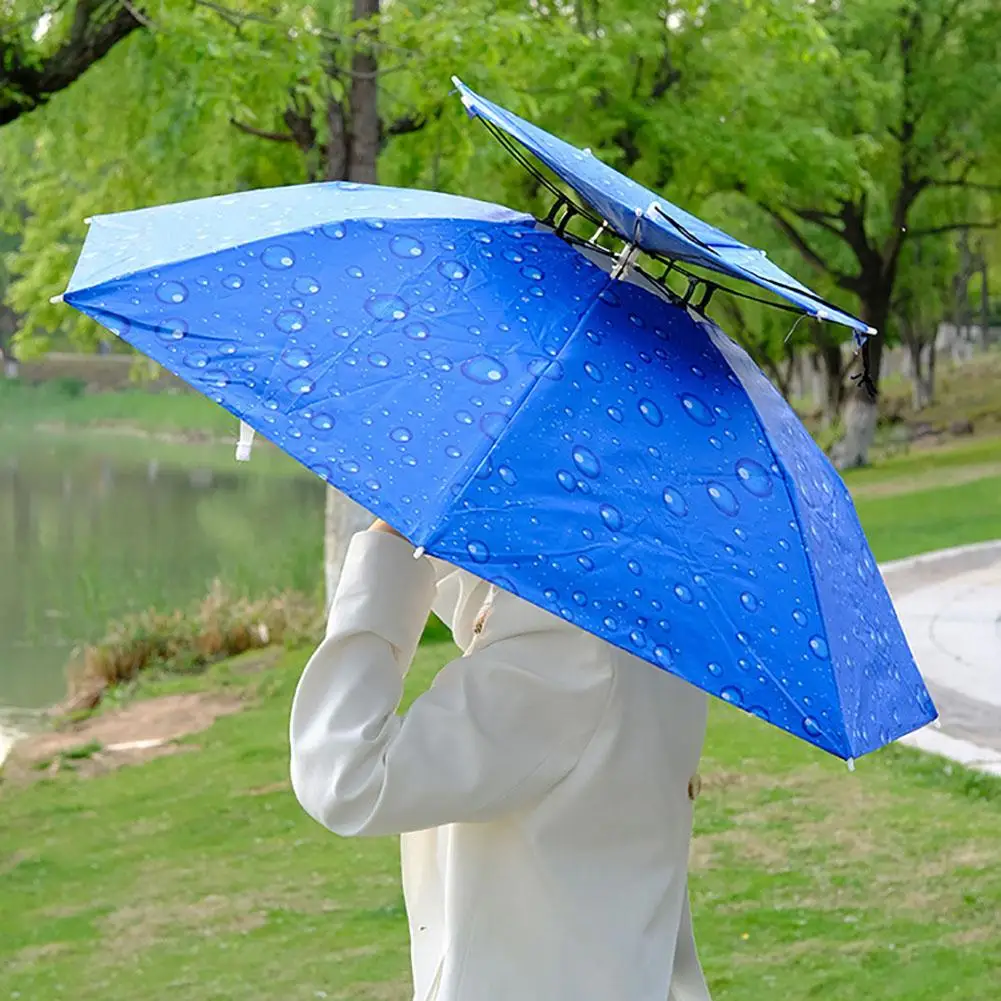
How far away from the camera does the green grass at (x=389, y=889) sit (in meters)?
5.02

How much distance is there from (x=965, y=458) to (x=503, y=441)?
24.3 metres

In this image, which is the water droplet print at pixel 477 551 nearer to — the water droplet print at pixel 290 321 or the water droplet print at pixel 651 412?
the water droplet print at pixel 651 412

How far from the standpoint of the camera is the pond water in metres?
14.2

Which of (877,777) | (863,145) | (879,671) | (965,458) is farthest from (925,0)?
(879,671)

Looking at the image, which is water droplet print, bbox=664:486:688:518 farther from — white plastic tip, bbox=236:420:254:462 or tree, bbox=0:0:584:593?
tree, bbox=0:0:584:593

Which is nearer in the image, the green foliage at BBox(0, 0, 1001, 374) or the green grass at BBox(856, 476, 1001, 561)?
the green foliage at BBox(0, 0, 1001, 374)

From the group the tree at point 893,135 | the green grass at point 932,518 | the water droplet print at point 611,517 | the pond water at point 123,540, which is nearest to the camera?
the water droplet print at point 611,517

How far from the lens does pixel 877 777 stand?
278 inches

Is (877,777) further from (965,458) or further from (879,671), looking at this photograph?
(965,458)

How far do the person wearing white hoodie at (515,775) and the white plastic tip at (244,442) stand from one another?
19 cm

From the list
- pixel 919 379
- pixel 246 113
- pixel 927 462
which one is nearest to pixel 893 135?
pixel 927 462

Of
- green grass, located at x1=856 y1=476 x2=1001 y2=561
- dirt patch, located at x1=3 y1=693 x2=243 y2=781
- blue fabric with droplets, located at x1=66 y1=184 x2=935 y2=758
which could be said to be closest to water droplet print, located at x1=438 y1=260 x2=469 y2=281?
blue fabric with droplets, located at x1=66 y1=184 x2=935 y2=758

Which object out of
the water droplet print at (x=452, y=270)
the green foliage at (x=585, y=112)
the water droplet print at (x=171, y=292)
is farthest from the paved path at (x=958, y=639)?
the water droplet print at (x=171, y=292)

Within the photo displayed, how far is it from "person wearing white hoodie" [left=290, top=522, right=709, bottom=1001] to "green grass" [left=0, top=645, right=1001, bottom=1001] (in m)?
2.75
